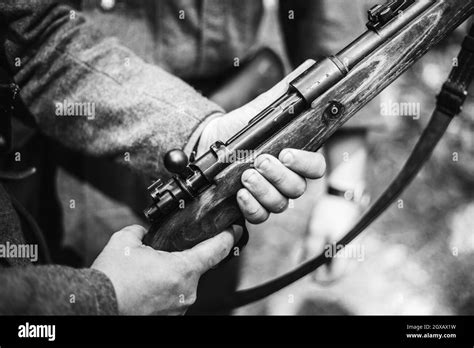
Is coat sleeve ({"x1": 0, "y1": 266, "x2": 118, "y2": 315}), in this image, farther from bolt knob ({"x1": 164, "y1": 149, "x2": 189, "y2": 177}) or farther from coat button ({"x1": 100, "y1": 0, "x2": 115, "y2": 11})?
coat button ({"x1": 100, "y1": 0, "x2": 115, "y2": 11})

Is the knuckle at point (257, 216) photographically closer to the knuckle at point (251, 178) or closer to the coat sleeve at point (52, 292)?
the knuckle at point (251, 178)

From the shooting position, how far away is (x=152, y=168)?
96cm

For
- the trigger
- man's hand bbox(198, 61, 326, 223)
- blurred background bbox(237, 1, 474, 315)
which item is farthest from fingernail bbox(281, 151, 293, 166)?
blurred background bbox(237, 1, 474, 315)

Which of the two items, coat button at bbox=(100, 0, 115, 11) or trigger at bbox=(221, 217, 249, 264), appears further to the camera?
coat button at bbox=(100, 0, 115, 11)

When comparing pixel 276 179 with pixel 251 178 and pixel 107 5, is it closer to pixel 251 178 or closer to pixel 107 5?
pixel 251 178

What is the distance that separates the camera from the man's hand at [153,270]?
730 millimetres

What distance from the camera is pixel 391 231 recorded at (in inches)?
55.2

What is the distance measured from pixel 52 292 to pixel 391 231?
3.32 ft

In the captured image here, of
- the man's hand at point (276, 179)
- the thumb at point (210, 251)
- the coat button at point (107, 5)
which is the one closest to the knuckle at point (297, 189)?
the man's hand at point (276, 179)

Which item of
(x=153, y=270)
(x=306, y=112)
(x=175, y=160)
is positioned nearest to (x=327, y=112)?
(x=306, y=112)

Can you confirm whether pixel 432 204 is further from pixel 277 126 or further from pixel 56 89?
pixel 56 89

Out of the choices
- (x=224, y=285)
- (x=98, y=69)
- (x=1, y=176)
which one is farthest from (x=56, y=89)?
(x=224, y=285)

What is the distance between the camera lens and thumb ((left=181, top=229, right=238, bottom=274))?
0.79 metres

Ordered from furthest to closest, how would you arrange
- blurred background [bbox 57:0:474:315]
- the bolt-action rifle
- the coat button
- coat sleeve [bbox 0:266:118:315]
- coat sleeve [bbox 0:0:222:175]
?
blurred background [bbox 57:0:474:315], the coat button, coat sleeve [bbox 0:0:222:175], the bolt-action rifle, coat sleeve [bbox 0:266:118:315]
